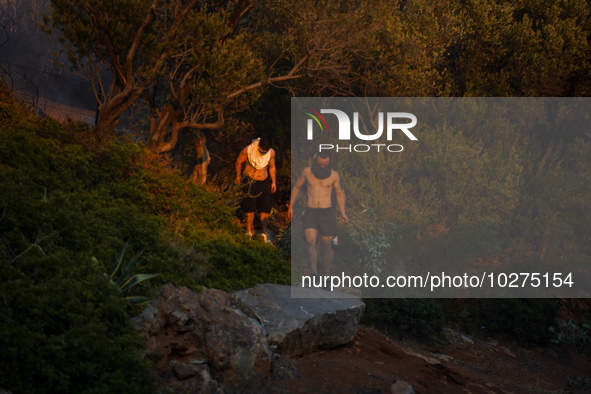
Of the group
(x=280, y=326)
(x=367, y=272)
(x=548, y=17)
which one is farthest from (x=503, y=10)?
(x=280, y=326)

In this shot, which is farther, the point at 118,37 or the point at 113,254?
the point at 118,37

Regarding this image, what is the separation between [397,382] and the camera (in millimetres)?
6656

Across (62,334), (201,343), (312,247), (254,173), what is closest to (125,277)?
(201,343)

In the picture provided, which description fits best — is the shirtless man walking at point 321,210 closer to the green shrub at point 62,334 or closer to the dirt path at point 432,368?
the dirt path at point 432,368

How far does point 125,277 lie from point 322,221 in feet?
16.9

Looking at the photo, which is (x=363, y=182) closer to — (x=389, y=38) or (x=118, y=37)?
(x=389, y=38)

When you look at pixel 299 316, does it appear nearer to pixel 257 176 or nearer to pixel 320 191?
pixel 320 191

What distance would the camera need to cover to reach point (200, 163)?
1320cm

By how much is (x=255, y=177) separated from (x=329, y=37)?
318 centimetres

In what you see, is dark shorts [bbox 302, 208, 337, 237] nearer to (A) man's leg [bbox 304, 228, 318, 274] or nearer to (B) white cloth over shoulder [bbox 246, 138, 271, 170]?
(A) man's leg [bbox 304, 228, 318, 274]

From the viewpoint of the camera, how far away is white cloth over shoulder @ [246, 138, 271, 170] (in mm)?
11619

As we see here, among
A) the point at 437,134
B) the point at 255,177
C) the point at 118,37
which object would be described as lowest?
the point at 255,177

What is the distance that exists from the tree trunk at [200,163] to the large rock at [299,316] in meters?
5.20

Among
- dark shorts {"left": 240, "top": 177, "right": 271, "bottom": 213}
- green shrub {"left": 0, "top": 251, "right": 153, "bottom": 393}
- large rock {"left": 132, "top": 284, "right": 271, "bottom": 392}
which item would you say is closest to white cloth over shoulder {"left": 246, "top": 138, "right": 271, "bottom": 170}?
dark shorts {"left": 240, "top": 177, "right": 271, "bottom": 213}
